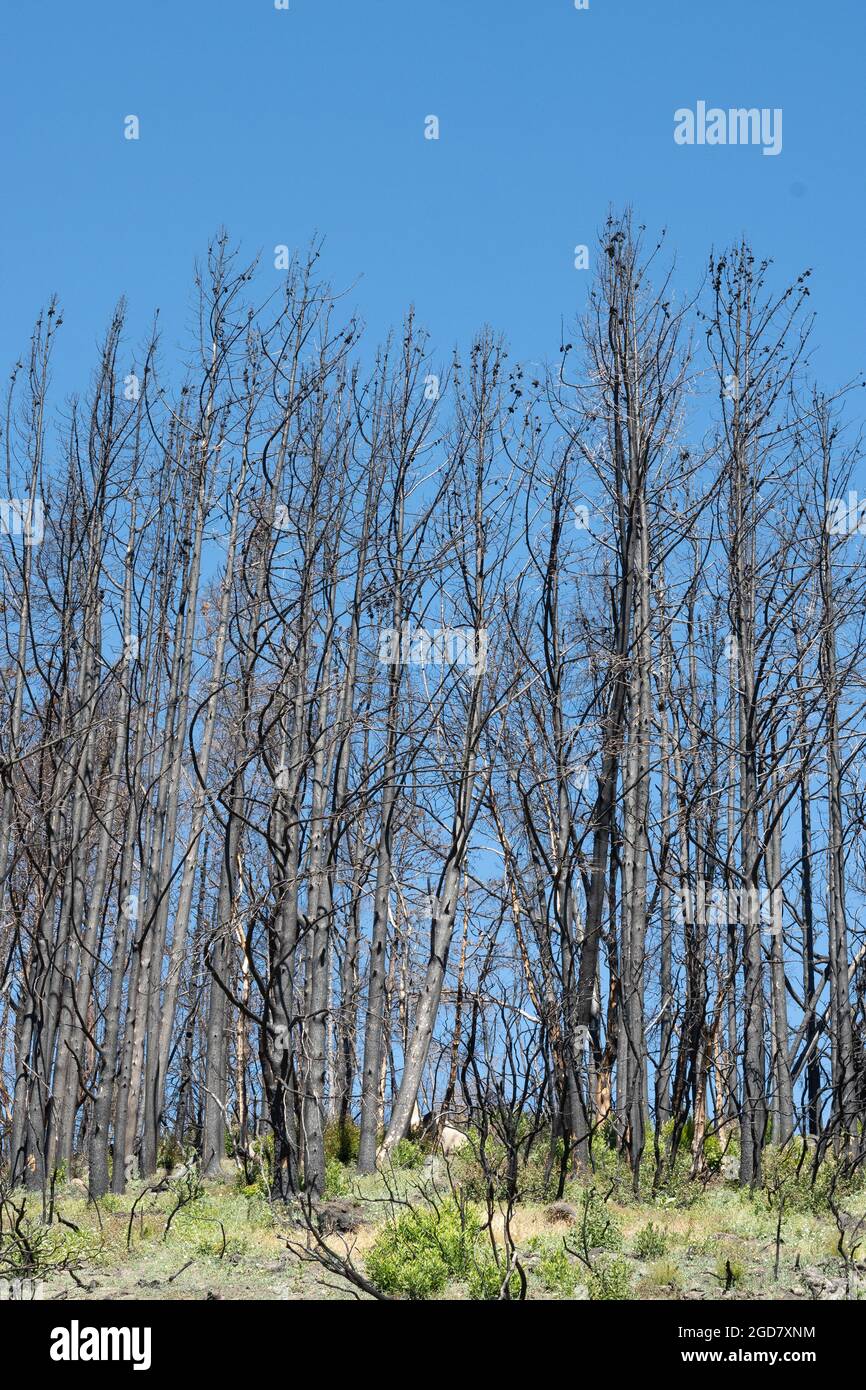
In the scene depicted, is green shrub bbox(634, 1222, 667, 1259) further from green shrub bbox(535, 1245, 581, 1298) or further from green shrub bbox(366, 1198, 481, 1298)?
green shrub bbox(366, 1198, 481, 1298)

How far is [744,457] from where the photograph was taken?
1641 cm

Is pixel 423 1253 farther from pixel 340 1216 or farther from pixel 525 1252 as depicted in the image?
pixel 340 1216

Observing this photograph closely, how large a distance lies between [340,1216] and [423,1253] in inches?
99.4

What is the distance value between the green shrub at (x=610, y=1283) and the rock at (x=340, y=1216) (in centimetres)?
232

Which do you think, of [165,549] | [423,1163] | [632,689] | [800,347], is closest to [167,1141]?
[423,1163]

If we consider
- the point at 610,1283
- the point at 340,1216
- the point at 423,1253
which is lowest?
the point at 340,1216

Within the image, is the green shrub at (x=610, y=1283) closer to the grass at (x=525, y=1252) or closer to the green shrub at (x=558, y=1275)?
the grass at (x=525, y=1252)

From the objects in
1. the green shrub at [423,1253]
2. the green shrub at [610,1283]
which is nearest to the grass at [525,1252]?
the green shrub at [610,1283]

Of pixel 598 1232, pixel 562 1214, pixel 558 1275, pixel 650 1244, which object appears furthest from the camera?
pixel 562 1214

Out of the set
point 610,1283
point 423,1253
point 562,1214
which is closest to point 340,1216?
point 562,1214

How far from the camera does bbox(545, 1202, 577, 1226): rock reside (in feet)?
40.8

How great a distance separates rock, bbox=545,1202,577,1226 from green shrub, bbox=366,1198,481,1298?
1355mm

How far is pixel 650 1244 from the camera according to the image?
11195mm
